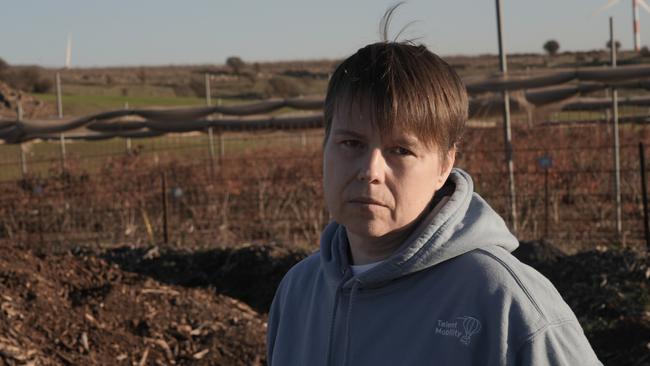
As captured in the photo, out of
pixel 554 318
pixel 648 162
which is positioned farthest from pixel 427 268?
pixel 648 162

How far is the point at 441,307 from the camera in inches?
72.4

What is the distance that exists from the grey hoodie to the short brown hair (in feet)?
0.52

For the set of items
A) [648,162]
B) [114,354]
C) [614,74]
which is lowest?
[114,354]

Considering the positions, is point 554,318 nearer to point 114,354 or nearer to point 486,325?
point 486,325

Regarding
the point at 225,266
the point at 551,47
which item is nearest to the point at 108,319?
the point at 225,266

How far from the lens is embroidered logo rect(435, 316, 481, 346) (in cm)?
178

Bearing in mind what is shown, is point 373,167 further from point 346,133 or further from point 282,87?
point 282,87

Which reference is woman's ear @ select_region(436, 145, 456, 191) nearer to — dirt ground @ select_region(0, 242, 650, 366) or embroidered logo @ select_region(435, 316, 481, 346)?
embroidered logo @ select_region(435, 316, 481, 346)

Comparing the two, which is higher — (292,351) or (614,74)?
(614,74)

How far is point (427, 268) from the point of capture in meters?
1.92

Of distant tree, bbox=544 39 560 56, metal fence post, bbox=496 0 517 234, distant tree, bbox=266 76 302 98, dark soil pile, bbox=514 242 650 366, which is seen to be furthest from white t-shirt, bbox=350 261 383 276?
distant tree, bbox=266 76 302 98

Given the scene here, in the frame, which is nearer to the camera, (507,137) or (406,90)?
(406,90)

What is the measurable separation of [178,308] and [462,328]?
5527 mm

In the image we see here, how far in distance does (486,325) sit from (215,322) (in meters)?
5.37
